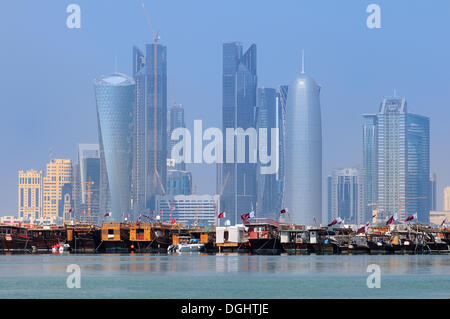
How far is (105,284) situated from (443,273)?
51329 mm

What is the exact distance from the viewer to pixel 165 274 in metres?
130

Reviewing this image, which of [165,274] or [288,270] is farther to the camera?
[288,270]

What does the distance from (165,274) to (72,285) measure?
896 inches
